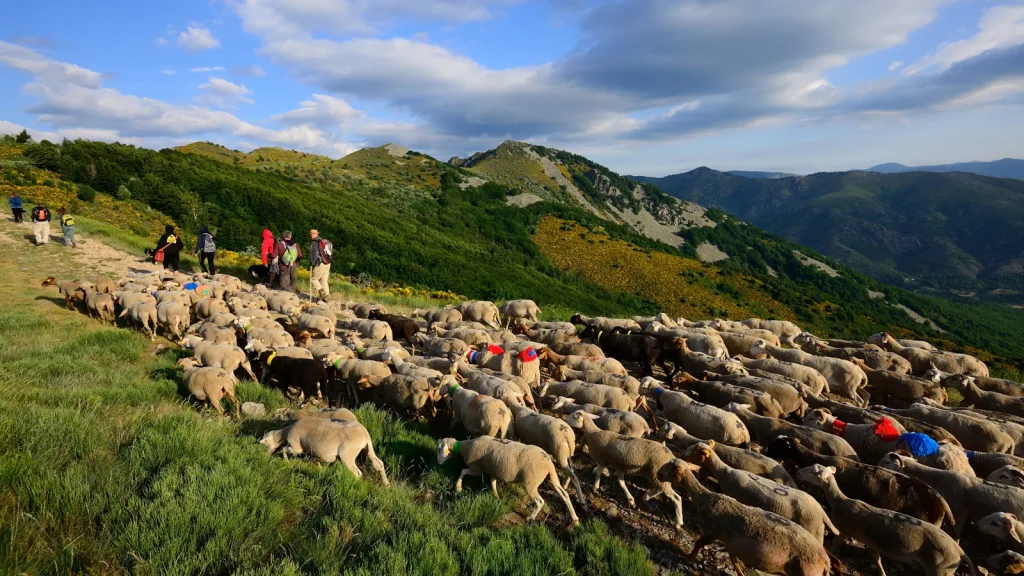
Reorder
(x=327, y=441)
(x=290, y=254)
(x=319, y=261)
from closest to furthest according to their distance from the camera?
(x=327, y=441)
(x=319, y=261)
(x=290, y=254)

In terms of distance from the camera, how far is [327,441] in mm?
5867

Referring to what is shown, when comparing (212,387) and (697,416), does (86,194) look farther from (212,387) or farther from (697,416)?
(697,416)

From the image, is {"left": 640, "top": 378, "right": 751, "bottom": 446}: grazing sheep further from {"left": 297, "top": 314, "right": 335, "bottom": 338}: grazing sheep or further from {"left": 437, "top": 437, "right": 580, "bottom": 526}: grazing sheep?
{"left": 297, "top": 314, "right": 335, "bottom": 338}: grazing sheep

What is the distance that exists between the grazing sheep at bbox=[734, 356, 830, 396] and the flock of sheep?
0.03m

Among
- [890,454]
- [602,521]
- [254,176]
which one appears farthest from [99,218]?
[890,454]

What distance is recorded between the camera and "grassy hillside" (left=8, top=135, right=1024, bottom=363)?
31.6 m

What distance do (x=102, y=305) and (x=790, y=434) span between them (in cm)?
1613

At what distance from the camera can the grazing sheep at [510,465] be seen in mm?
5652

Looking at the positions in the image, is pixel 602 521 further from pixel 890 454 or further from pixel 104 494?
pixel 104 494

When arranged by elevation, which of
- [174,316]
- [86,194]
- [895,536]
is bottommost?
[895,536]

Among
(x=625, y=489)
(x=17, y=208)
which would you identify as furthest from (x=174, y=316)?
(x=17, y=208)

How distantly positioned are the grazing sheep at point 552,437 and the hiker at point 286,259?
1344 cm

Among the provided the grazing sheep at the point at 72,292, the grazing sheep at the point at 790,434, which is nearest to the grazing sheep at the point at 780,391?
the grazing sheep at the point at 790,434

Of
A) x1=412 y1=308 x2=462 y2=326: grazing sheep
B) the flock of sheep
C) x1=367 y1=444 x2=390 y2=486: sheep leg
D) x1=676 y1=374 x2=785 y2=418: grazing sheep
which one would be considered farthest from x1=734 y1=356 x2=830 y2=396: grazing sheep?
x1=412 y1=308 x2=462 y2=326: grazing sheep
